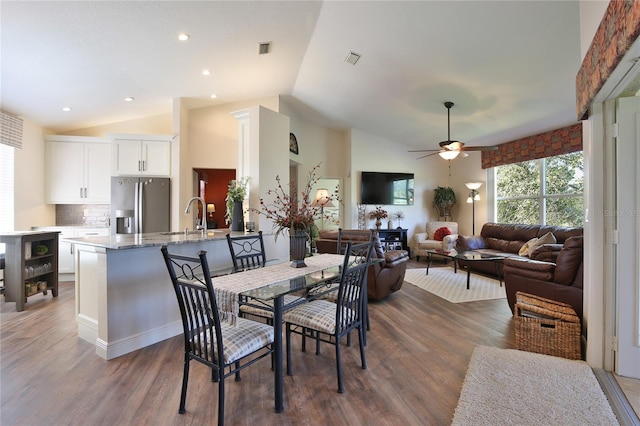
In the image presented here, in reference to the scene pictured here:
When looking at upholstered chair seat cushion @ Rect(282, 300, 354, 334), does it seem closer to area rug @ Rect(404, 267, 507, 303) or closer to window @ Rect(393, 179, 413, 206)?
area rug @ Rect(404, 267, 507, 303)

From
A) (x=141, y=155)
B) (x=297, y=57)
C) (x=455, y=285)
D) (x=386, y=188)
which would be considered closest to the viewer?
(x=297, y=57)

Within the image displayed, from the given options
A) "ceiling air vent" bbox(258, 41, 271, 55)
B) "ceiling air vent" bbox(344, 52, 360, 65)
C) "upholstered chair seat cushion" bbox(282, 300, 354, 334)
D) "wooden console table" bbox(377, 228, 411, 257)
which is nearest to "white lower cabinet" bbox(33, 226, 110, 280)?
"ceiling air vent" bbox(258, 41, 271, 55)

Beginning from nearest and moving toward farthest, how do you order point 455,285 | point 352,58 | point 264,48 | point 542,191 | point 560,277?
point 560,277 < point 264,48 < point 352,58 < point 455,285 < point 542,191

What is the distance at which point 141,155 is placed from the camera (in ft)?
16.9

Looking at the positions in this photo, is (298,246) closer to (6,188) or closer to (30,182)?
(6,188)

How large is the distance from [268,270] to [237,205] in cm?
169

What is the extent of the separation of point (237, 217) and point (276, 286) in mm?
2120

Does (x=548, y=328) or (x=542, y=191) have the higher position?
(x=542, y=191)

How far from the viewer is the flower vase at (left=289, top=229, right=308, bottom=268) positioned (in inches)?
96.8

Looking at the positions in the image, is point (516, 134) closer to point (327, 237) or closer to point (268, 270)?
point (327, 237)

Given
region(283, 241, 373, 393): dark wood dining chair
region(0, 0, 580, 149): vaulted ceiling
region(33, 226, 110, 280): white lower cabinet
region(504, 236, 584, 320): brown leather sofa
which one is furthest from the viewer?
region(33, 226, 110, 280): white lower cabinet

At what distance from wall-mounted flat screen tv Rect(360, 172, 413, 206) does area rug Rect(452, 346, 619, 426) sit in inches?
211

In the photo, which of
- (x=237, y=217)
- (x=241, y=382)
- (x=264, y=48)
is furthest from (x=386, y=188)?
(x=241, y=382)

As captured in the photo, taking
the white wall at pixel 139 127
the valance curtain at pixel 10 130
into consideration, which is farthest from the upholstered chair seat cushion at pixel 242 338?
the white wall at pixel 139 127
